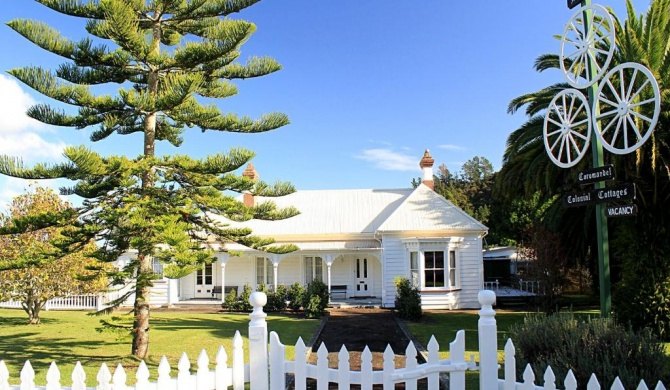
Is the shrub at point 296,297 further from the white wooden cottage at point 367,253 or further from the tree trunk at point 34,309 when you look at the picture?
the tree trunk at point 34,309

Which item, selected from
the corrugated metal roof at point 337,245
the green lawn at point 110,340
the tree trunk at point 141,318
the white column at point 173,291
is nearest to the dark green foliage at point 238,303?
the green lawn at point 110,340

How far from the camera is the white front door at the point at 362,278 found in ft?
76.8

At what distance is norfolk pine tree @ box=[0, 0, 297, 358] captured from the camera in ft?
25.0

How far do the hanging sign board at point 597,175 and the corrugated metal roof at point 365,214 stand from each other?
14117 millimetres

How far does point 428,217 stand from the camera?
21.5m

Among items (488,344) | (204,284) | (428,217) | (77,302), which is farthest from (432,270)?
(488,344)

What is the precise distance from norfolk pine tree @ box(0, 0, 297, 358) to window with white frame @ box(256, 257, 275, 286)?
46.3 feet

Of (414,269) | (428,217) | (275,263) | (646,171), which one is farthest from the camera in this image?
(275,263)

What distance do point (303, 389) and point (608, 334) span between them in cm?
321

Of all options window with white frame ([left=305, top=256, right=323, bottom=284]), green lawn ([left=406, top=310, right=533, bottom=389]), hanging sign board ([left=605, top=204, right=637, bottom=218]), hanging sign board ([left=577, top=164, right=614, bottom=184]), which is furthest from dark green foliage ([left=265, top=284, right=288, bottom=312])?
hanging sign board ([left=605, top=204, right=637, bottom=218])

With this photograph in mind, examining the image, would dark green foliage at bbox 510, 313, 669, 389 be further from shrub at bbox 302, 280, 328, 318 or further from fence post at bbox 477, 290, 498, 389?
shrub at bbox 302, 280, 328, 318

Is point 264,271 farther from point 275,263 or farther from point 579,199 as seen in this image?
point 579,199

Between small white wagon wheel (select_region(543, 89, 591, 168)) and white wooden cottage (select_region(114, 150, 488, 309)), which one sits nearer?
small white wagon wheel (select_region(543, 89, 591, 168))

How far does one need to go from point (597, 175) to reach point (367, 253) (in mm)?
16900
